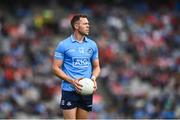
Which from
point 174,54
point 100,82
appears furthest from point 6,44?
point 174,54

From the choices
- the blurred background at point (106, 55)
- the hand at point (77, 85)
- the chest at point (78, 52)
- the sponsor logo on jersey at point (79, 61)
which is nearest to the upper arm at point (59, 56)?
the chest at point (78, 52)

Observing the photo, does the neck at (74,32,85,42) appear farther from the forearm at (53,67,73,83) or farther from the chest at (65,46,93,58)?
the forearm at (53,67,73,83)

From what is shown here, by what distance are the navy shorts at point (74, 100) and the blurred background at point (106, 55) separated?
913 cm

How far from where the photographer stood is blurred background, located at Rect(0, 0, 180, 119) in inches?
834

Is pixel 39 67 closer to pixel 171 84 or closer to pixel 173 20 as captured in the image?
pixel 171 84

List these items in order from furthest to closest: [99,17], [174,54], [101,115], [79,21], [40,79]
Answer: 1. [99,17]
2. [174,54]
3. [40,79]
4. [101,115]
5. [79,21]

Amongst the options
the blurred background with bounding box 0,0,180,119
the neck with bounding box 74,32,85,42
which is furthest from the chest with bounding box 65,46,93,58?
the blurred background with bounding box 0,0,180,119

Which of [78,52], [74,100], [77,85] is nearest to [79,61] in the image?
[78,52]

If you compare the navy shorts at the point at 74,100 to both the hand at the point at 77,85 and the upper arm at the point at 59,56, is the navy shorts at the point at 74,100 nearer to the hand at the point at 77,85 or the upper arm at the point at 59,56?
the hand at the point at 77,85

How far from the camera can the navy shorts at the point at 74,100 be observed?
36.2 ft

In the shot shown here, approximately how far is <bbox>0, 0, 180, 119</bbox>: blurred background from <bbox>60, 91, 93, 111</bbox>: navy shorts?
9126 mm

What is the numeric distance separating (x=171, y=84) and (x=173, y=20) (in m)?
4.55

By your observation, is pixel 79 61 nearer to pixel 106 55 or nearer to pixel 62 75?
pixel 62 75

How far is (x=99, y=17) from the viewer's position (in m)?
25.8
